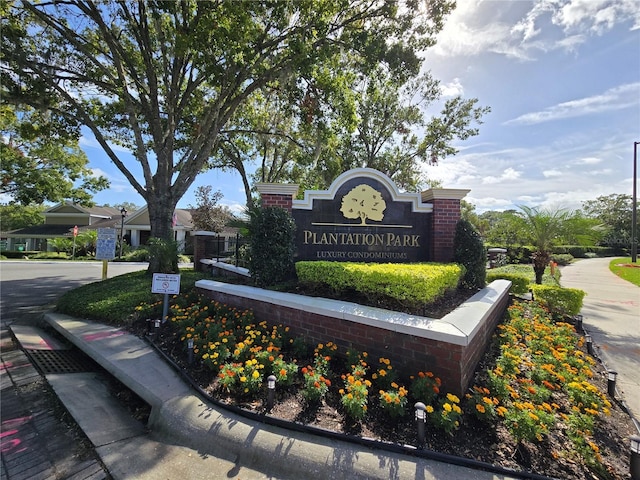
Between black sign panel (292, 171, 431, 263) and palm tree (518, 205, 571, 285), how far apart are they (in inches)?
173

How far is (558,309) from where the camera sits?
6.03m

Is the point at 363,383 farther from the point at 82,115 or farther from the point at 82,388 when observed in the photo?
the point at 82,115

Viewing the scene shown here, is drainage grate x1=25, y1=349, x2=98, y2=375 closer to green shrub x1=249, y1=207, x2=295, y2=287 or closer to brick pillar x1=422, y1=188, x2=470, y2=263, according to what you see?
green shrub x1=249, y1=207, x2=295, y2=287

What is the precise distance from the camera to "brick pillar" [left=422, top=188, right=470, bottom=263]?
623 cm

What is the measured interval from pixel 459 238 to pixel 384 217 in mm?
1595

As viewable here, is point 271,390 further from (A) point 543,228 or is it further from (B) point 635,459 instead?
(A) point 543,228

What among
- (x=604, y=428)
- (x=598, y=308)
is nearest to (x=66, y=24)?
(x=604, y=428)

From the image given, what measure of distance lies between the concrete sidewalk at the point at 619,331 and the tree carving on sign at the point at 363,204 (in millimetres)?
4289

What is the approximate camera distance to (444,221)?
6.28 m

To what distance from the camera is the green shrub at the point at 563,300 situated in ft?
19.3

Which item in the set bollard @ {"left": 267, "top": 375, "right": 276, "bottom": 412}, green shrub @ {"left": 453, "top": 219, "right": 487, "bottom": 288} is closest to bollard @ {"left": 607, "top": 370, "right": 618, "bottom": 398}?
green shrub @ {"left": 453, "top": 219, "right": 487, "bottom": 288}

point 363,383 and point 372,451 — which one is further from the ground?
point 363,383

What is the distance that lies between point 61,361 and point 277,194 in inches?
169

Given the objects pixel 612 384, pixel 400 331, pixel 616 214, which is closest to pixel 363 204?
pixel 400 331
